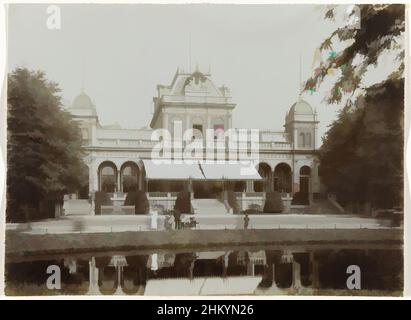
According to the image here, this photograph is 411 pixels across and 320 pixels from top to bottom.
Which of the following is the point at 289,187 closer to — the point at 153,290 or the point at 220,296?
the point at 220,296

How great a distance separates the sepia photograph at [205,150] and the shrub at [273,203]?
2 cm

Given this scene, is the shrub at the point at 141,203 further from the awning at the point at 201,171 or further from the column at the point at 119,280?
the column at the point at 119,280

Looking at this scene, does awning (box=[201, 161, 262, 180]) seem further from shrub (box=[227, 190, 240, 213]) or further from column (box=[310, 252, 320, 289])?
column (box=[310, 252, 320, 289])

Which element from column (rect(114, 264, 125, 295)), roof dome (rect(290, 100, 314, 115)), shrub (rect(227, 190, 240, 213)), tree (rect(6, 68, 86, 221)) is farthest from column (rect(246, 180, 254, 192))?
tree (rect(6, 68, 86, 221))

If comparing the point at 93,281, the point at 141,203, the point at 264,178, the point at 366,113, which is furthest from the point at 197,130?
the point at 93,281

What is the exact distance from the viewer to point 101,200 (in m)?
7.62

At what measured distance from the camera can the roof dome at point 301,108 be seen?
7500 millimetres

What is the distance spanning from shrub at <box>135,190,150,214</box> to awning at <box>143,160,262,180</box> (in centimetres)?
26

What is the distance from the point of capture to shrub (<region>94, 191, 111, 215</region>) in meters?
7.55

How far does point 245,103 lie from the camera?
298 inches

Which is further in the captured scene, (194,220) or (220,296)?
(194,220)

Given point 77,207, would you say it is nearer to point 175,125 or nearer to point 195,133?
point 175,125
